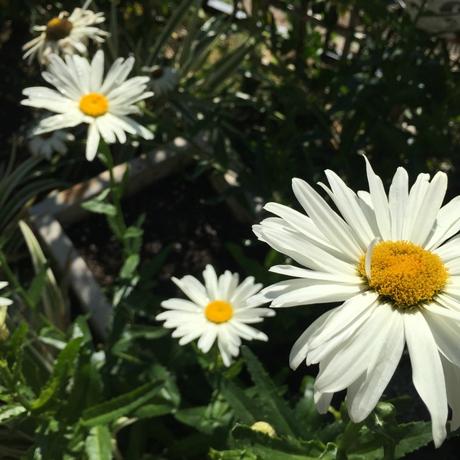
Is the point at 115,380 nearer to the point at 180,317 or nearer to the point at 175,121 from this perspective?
the point at 180,317

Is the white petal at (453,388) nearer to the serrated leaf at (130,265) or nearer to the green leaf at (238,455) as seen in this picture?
the green leaf at (238,455)

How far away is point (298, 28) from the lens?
1.60m

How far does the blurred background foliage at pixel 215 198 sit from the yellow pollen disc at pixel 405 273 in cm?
14

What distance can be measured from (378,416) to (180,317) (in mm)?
475

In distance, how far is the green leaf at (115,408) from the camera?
941 millimetres

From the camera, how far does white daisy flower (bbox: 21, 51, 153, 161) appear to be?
969 millimetres

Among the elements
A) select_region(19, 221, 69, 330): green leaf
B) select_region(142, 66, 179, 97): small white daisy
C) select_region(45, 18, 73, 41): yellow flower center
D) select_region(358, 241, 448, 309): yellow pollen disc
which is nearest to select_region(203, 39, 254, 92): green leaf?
select_region(142, 66, 179, 97): small white daisy

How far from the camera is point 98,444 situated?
95cm

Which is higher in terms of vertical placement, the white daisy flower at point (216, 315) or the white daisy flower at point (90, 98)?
the white daisy flower at point (90, 98)

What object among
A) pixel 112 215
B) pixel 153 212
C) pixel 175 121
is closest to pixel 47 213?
pixel 153 212

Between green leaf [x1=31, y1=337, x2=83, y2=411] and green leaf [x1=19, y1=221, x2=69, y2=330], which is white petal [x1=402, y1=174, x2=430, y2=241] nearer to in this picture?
green leaf [x1=31, y1=337, x2=83, y2=411]

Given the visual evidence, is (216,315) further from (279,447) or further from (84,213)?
(84,213)

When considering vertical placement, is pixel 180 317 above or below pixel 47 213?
below

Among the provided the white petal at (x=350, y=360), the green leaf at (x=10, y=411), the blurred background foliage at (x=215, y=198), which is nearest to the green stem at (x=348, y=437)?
the blurred background foliage at (x=215, y=198)
